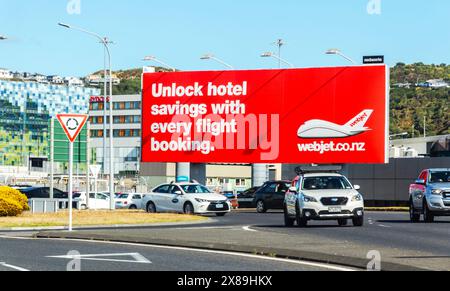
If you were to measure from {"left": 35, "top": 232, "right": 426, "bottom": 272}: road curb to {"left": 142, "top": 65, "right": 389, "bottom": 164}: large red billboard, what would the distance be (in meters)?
34.1

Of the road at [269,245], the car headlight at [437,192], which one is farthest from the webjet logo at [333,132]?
the road at [269,245]

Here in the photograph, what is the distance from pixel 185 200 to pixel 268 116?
16901mm

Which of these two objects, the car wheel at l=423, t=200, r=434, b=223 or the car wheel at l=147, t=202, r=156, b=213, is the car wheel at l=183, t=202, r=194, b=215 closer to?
the car wheel at l=147, t=202, r=156, b=213

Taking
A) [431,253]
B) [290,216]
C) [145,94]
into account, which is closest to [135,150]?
[145,94]

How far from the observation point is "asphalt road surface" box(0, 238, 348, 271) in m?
15.7

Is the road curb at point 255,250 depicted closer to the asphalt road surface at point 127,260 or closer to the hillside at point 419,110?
the asphalt road surface at point 127,260

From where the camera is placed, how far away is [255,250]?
19016mm

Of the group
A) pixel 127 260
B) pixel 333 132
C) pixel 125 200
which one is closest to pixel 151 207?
pixel 333 132

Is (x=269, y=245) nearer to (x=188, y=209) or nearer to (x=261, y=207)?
(x=188, y=209)

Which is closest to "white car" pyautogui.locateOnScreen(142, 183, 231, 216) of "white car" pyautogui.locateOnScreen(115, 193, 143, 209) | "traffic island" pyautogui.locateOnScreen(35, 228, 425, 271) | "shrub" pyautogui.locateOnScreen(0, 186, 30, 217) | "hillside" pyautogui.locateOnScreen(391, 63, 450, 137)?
"shrub" pyautogui.locateOnScreen(0, 186, 30, 217)

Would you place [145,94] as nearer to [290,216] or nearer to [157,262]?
[290,216]

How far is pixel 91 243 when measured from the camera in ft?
73.2

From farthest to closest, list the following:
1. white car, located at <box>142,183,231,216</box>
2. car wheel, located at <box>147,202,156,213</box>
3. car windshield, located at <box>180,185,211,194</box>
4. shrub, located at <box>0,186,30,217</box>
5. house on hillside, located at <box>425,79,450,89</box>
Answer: house on hillside, located at <box>425,79,450,89</box>, car wheel, located at <box>147,202,156,213</box>, car windshield, located at <box>180,185,211,194</box>, white car, located at <box>142,183,231,216</box>, shrub, located at <box>0,186,30,217</box>
